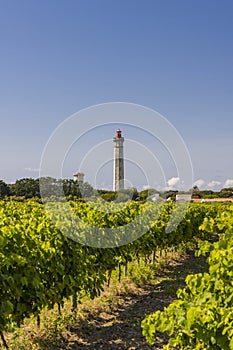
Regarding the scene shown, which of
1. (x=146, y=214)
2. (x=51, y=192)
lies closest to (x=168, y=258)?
(x=146, y=214)

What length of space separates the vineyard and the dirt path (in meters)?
0.39

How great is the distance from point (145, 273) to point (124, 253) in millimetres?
1707

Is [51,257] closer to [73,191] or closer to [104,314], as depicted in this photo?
[104,314]

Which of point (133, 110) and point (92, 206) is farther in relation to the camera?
point (92, 206)

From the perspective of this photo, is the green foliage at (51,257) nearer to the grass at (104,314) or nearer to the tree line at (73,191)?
the grass at (104,314)

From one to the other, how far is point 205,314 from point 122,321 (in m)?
3.96

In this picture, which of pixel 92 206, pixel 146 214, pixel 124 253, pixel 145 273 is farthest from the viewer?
pixel 146 214

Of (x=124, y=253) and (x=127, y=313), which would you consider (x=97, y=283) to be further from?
(x=124, y=253)

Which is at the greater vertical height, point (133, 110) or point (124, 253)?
point (133, 110)

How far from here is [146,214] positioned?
Result: 10758 mm

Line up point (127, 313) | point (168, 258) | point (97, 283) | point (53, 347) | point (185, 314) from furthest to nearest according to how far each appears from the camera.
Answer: point (168, 258)
point (127, 313)
point (97, 283)
point (53, 347)
point (185, 314)

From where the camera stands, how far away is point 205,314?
3025mm

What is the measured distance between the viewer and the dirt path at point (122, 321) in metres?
5.71

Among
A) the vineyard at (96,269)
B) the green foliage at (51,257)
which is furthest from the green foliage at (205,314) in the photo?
the green foliage at (51,257)
